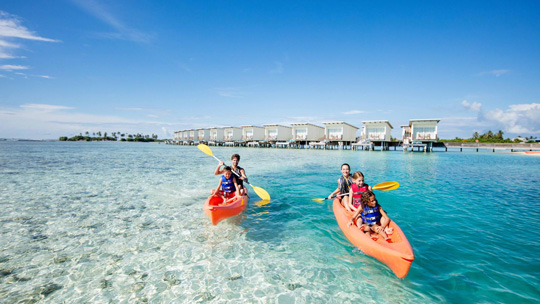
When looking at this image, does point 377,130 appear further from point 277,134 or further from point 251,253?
point 251,253

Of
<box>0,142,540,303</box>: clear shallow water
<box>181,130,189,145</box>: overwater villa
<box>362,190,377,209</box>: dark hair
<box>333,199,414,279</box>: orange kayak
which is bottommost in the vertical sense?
<box>0,142,540,303</box>: clear shallow water

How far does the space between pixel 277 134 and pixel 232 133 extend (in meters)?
18.5

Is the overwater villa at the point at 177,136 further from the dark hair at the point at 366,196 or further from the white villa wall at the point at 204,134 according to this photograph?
the dark hair at the point at 366,196

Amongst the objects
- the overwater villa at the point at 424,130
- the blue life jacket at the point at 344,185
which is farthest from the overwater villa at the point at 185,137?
the blue life jacket at the point at 344,185

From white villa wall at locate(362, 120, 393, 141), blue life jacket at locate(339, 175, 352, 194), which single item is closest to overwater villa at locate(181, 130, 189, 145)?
white villa wall at locate(362, 120, 393, 141)

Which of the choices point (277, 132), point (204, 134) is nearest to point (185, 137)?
point (204, 134)

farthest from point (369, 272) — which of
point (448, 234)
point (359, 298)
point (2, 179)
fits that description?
point (2, 179)

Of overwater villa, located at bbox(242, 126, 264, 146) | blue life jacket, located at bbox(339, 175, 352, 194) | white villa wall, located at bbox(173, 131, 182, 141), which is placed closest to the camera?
blue life jacket, located at bbox(339, 175, 352, 194)

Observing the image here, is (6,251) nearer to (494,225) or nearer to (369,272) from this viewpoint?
(369,272)

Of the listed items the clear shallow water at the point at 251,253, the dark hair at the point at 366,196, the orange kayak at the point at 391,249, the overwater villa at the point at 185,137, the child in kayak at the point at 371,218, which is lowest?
the clear shallow water at the point at 251,253

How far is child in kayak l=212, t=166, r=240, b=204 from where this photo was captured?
7934 mm

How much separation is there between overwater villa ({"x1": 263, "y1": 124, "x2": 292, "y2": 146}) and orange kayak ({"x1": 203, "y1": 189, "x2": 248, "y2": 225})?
181ft

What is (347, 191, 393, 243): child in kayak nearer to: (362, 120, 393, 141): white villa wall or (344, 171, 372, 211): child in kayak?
(344, 171, 372, 211): child in kayak

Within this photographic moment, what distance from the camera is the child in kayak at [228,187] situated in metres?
7.93
